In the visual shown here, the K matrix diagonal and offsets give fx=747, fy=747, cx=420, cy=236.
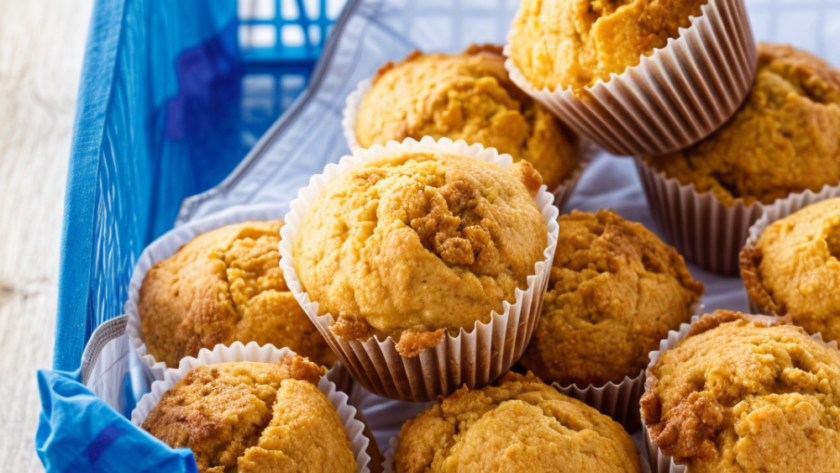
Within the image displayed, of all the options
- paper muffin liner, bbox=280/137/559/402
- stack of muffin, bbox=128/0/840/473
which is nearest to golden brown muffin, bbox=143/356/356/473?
stack of muffin, bbox=128/0/840/473

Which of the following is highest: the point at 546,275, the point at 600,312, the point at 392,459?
the point at 546,275

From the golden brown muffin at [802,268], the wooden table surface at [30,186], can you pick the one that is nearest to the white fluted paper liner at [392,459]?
the golden brown muffin at [802,268]

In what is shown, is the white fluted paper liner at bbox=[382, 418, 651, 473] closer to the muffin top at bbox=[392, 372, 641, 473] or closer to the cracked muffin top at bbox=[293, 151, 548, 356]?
the muffin top at bbox=[392, 372, 641, 473]

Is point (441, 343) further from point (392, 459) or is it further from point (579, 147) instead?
point (579, 147)

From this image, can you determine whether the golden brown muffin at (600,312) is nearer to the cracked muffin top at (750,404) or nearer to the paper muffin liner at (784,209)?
the cracked muffin top at (750,404)

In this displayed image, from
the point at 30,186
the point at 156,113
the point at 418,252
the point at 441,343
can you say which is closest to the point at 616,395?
the point at 441,343
